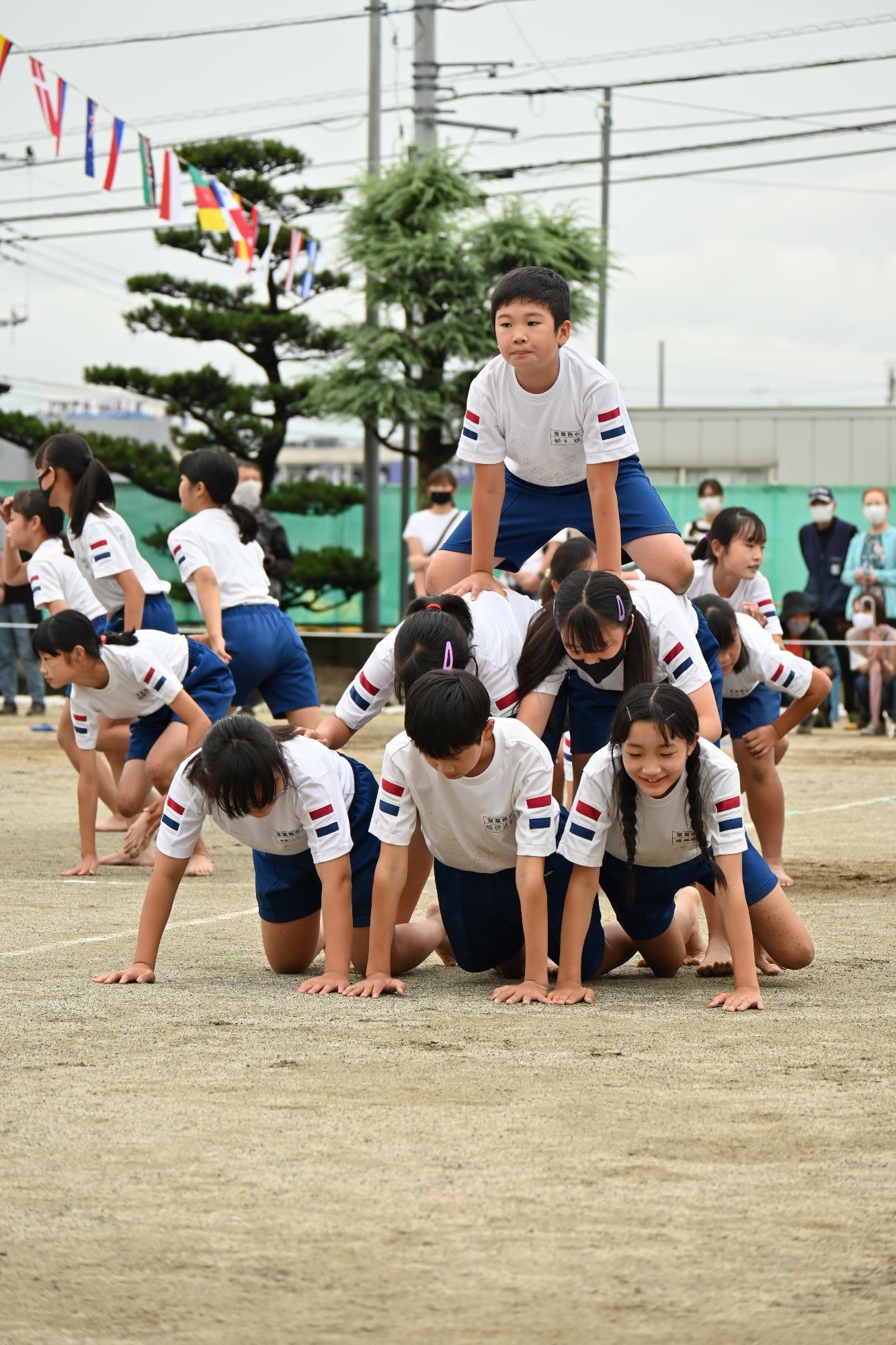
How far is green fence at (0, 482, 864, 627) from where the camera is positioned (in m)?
18.5

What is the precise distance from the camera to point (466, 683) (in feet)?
13.0

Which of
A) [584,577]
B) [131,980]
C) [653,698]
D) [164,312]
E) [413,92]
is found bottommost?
[131,980]

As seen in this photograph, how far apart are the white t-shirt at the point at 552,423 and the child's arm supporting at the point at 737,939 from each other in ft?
4.47

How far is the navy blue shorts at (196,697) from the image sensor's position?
6691 millimetres

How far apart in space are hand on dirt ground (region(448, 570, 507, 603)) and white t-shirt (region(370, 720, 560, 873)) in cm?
87

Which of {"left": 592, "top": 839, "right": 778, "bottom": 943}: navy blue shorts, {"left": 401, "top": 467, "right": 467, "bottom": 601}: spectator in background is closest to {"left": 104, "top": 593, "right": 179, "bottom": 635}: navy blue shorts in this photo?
{"left": 592, "top": 839, "right": 778, "bottom": 943}: navy blue shorts

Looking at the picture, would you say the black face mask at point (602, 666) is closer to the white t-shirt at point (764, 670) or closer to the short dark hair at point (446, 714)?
the short dark hair at point (446, 714)

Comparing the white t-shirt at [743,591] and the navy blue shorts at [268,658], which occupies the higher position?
the white t-shirt at [743,591]

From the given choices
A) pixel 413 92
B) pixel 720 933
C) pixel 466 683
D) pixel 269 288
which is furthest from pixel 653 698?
pixel 413 92

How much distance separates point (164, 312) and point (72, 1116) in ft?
52.9

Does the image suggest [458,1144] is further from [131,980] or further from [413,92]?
[413,92]

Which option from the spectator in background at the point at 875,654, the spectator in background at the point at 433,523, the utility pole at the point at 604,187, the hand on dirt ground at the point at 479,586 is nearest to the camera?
the hand on dirt ground at the point at 479,586

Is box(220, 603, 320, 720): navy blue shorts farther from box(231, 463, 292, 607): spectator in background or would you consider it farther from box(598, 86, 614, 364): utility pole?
box(598, 86, 614, 364): utility pole

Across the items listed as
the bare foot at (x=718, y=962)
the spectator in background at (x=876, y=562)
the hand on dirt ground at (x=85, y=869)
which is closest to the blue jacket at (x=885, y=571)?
the spectator in background at (x=876, y=562)
